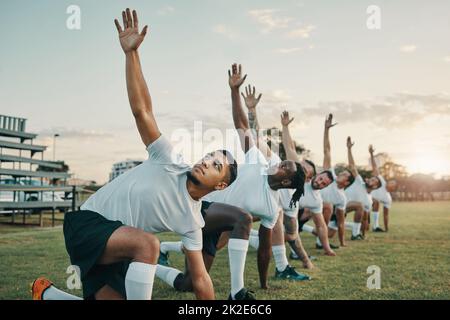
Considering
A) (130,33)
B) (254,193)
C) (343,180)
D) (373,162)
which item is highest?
(130,33)

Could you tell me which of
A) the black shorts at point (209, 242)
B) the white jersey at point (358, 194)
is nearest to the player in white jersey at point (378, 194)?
the white jersey at point (358, 194)

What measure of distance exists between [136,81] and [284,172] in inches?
103

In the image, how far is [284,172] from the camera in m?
5.47

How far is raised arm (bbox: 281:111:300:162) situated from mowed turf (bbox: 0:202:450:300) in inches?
71.2

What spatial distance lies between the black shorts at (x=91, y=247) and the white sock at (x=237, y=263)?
1.33m

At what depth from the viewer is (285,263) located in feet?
20.9

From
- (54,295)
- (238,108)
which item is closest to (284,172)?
(238,108)

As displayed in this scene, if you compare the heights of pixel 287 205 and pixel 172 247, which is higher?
pixel 287 205

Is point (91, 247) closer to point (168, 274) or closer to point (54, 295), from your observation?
point (54, 295)

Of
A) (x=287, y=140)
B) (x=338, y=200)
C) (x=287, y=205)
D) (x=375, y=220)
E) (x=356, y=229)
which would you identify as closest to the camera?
(x=287, y=140)

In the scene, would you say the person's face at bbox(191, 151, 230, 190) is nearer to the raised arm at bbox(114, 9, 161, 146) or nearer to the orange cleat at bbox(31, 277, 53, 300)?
the raised arm at bbox(114, 9, 161, 146)

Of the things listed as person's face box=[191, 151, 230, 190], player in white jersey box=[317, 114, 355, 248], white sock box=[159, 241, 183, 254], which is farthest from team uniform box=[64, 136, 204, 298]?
player in white jersey box=[317, 114, 355, 248]
